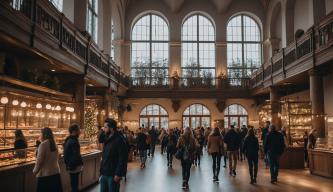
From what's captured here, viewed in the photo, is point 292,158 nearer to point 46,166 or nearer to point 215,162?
point 215,162

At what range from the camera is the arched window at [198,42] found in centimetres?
3091

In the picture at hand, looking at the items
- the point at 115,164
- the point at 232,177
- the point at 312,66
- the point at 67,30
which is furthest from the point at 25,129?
the point at 312,66

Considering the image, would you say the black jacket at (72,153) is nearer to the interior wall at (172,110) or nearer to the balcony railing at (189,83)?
the balcony railing at (189,83)

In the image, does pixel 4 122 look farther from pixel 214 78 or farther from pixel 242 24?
pixel 242 24

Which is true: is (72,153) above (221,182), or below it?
above

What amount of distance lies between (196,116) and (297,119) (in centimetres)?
1472

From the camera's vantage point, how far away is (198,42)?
1221 inches

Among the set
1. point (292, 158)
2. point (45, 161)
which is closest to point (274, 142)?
point (292, 158)

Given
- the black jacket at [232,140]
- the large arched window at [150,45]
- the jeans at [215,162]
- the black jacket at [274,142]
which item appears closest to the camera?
the jeans at [215,162]

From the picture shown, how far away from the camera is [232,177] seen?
1141cm

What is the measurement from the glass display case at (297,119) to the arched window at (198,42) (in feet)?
50.5

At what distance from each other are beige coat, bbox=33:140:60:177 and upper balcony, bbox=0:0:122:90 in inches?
137

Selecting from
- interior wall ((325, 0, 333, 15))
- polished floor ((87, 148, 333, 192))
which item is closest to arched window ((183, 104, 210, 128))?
interior wall ((325, 0, 333, 15))

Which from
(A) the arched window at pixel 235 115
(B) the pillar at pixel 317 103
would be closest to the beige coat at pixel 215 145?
(B) the pillar at pixel 317 103
